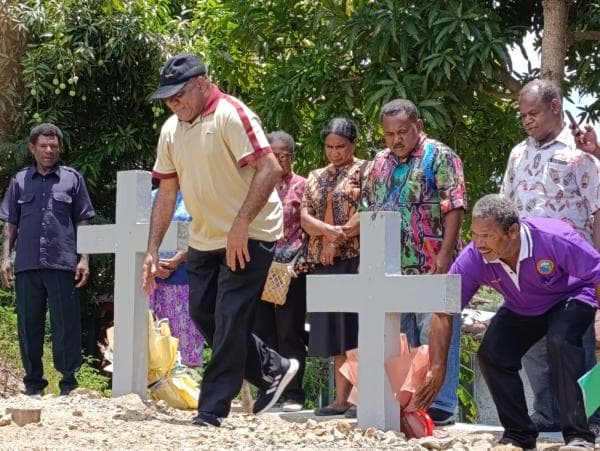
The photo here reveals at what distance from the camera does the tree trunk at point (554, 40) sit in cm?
820

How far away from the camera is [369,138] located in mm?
10602

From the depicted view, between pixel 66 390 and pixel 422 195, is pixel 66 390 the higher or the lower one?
the lower one

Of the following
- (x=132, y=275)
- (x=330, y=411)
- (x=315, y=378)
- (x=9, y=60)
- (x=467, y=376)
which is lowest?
(x=315, y=378)

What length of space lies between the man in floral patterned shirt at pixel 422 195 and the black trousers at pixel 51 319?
2238 mm

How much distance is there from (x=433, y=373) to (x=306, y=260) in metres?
1.69

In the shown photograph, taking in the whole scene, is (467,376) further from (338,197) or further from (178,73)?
(178,73)

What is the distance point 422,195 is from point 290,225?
1120 mm

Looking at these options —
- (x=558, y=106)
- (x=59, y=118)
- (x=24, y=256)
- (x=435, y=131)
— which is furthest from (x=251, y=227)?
(x=59, y=118)

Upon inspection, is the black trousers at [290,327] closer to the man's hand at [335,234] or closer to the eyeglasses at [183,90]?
the man's hand at [335,234]

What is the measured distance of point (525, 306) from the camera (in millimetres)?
5734

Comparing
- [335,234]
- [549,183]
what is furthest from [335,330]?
[549,183]

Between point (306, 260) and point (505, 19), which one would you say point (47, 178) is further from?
point (505, 19)

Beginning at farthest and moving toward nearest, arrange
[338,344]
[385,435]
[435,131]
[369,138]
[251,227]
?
[369,138]
[435,131]
[338,344]
[251,227]
[385,435]

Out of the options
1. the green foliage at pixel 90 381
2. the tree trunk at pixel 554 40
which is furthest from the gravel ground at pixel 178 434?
the tree trunk at pixel 554 40
